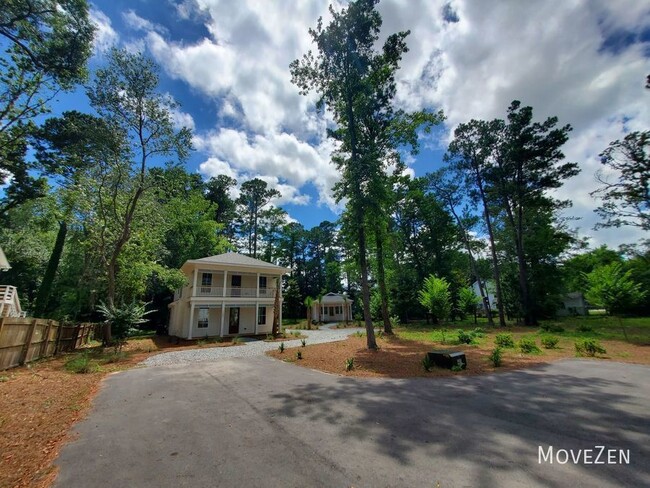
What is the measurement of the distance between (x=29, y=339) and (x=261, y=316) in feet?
47.4

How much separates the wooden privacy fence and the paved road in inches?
147

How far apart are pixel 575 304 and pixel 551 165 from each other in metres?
29.2

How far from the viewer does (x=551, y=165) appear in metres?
22.8

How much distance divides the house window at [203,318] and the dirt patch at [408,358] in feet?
32.4

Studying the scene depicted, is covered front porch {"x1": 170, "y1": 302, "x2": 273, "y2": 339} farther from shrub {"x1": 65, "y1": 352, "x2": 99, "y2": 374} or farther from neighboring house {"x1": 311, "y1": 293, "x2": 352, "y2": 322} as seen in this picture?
neighboring house {"x1": 311, "y1": 293, "x2": 352, "y2": 322}

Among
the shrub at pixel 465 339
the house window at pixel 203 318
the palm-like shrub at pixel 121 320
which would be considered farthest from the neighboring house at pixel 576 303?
the palm-like shrub at pixel 121 320

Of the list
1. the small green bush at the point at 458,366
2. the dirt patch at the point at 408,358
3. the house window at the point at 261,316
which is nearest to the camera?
the small green bush at the point at 458,366

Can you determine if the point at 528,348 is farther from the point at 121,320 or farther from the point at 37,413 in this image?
the point at 121,320

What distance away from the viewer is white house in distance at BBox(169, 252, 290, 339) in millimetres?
20062

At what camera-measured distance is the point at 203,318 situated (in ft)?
68.1

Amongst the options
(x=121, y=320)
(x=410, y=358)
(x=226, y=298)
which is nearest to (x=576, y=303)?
(x=410, y=358)

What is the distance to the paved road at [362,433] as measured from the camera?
10.2 ft

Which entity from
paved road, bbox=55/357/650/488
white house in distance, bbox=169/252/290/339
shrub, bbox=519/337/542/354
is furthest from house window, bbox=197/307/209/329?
shrub, bbox=519/337/542/354

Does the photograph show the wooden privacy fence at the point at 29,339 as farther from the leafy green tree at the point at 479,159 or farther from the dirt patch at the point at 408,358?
the leafy green tree at the point at 479,159
